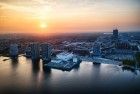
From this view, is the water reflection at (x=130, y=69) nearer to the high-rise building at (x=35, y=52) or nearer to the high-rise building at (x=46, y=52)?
the high-rise building at (x=46, y=52)

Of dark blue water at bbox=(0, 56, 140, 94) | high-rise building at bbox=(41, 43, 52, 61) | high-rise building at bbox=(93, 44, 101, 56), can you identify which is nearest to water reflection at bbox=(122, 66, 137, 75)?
dark blue water at bbox=(0, 56, 140, 94)

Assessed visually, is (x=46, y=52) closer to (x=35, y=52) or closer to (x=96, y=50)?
(x=35, y=52)

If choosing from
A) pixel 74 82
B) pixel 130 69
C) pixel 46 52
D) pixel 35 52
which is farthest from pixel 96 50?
pixel 74 82

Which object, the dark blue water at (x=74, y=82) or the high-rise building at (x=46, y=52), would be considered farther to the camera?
the high-rise building at (x=46, y=52)

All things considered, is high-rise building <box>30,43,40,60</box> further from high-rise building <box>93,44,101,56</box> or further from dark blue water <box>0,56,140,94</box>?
dark blue water <box>0,56,140,94</box>

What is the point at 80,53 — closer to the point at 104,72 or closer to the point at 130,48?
the point at 130,48

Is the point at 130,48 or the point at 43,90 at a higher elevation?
the point at 130,48

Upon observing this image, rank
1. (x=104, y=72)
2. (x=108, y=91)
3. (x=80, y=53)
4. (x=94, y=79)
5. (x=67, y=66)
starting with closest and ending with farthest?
(x=108, y=91), (x=94, y=79), (x=104, y=72), (x=67, y=66), (x=80, y=53)

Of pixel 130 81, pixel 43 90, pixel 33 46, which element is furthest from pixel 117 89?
pixel 33 46

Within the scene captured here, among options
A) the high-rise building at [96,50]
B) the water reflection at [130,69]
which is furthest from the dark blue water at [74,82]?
the high-rise building at [96,50]

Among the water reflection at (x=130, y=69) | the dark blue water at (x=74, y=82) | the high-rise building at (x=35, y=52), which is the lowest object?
the dark blue water at (x=74, y=82)

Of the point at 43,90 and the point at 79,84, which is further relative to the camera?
the point at 79,84
